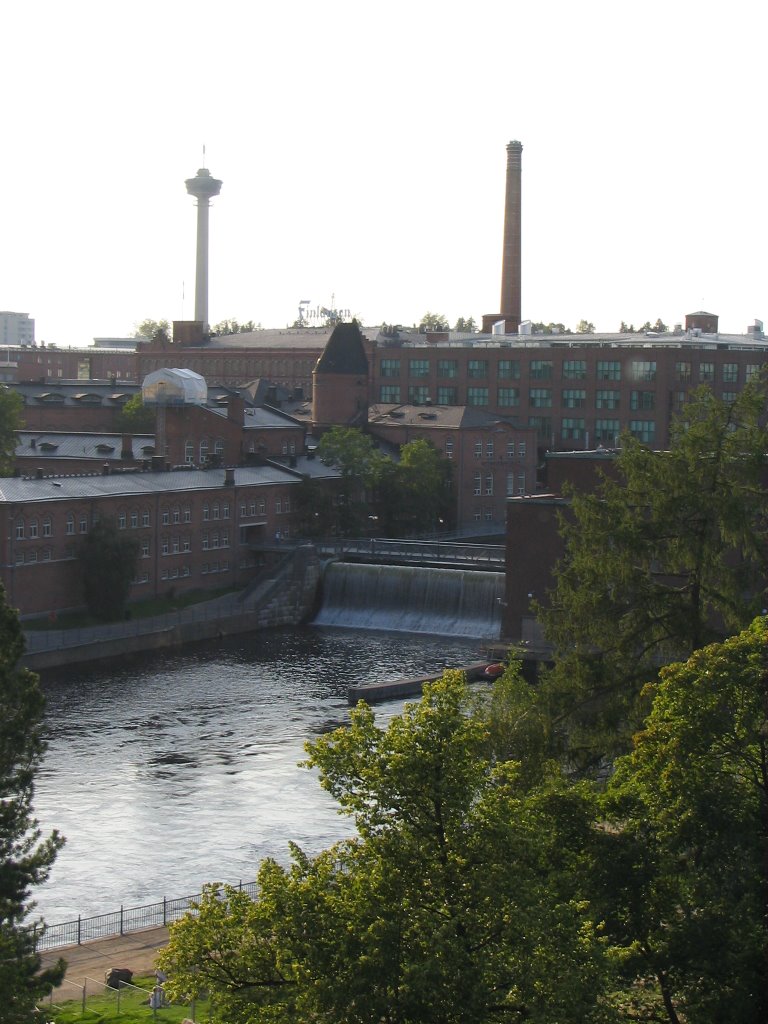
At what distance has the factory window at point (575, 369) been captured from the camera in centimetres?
11169

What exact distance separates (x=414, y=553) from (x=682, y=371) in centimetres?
3684

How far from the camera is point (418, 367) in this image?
120 meters

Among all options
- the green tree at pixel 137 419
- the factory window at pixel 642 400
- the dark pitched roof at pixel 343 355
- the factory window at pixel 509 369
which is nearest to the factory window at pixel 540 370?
the factory window at pixel 509 369

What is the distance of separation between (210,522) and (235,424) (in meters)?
13.6

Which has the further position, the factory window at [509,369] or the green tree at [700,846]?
the factory window at [509,369]

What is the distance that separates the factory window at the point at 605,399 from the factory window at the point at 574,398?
1135 millimetres

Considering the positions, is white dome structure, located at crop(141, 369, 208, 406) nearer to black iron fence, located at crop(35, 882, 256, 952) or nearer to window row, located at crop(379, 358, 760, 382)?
window row, located at crop(379, 358, 760, 382)

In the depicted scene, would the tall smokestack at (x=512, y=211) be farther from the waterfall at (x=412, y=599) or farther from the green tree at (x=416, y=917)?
the green tree at (x=416, y=917)

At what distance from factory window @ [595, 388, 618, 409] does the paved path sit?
82614 millimetres

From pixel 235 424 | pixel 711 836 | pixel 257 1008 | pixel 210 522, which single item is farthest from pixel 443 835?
pixel 235 424

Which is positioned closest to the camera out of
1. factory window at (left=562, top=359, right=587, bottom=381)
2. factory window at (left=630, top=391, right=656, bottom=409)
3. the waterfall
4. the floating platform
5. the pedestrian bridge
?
the floating platform

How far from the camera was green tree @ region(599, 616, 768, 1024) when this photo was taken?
59.3ft

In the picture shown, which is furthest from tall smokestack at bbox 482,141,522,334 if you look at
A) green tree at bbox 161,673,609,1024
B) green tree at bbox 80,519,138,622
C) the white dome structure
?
green tree at bbox 161,673,609,1024

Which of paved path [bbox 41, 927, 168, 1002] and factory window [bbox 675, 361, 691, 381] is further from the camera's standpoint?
factory window [bbox 675, 361, 691, 381]
